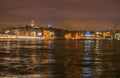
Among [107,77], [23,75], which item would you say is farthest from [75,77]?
[23,75]

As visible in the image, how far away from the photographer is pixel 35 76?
22.1 m

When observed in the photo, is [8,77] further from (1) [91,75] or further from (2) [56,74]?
(1) [91,75]

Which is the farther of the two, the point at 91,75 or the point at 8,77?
the point at 91,75

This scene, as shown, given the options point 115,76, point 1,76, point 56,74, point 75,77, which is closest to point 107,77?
point 115,76

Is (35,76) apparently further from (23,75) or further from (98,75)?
(98,75)

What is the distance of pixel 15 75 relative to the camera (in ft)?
73.2

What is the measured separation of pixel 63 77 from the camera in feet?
70.9

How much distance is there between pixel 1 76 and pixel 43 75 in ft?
9.36

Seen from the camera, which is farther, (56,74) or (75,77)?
(56,74)

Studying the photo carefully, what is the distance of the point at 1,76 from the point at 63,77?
4074 millimetres

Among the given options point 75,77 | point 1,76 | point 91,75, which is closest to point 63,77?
point 75,77

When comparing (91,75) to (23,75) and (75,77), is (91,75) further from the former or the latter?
(23,75)

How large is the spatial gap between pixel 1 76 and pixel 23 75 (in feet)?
5.01

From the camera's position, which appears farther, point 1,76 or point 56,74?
point 56,74
